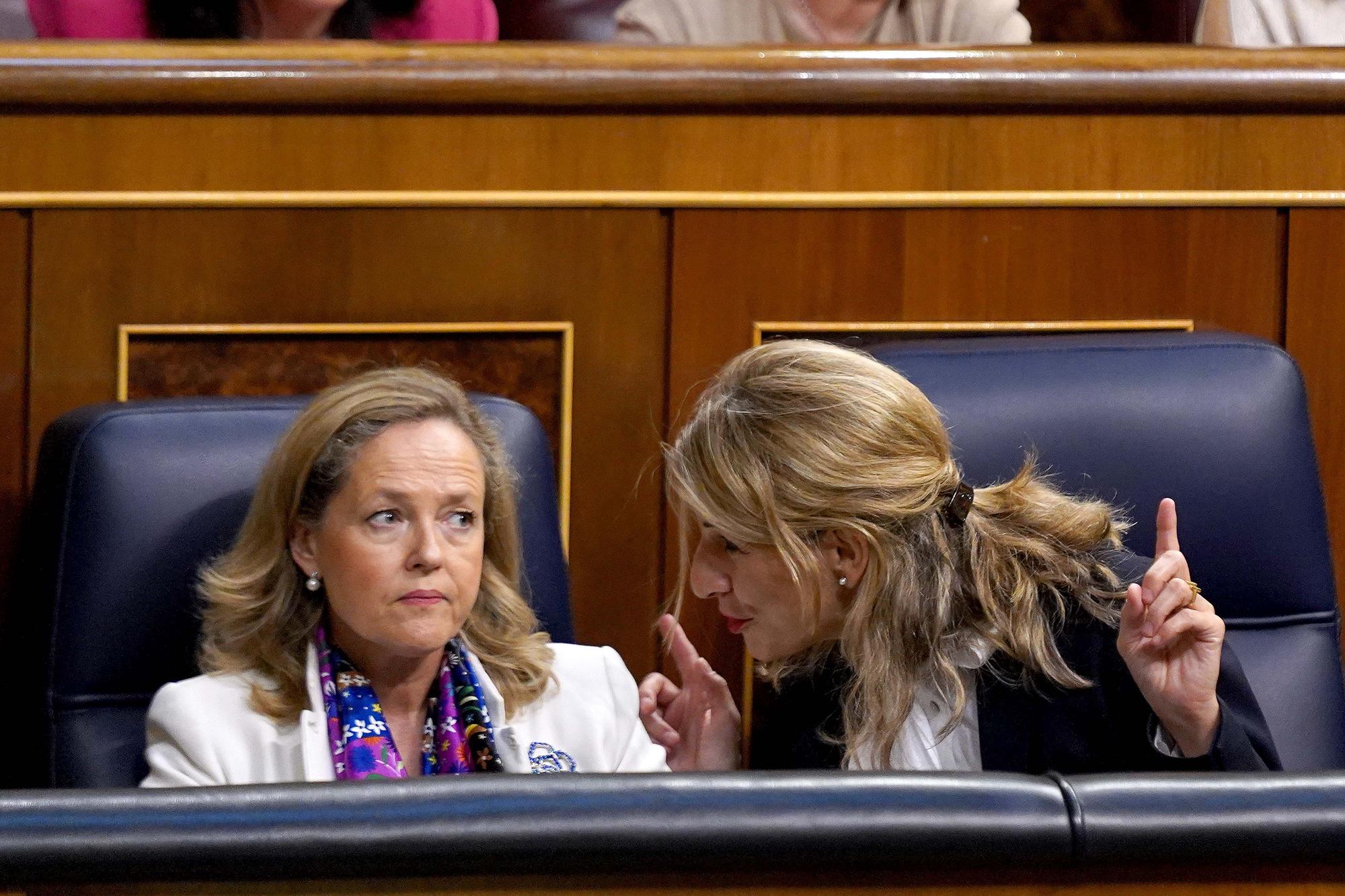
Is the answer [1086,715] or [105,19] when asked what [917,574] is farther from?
[105,19]

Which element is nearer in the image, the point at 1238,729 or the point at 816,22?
the point at 1238,729

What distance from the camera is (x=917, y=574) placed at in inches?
50.7

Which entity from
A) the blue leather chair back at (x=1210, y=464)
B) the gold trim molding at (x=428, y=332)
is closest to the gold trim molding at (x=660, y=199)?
the gold trim molding at (x=428, y=332)

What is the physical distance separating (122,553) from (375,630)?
0.22m

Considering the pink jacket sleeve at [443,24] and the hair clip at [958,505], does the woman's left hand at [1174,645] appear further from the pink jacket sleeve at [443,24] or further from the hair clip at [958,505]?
the pink jacket sleeve at [443,24]

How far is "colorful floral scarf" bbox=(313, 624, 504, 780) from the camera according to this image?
1323 mm

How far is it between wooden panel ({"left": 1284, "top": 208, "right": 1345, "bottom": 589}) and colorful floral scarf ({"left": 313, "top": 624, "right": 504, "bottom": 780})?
0.92 meters

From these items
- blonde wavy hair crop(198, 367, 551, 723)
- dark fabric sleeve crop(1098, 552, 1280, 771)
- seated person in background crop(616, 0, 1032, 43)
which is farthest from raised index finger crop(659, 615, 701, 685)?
seated person in background crop(616, 0, 1032, 43)

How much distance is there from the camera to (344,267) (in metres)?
1.65

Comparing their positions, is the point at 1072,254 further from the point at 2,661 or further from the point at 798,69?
the point at 2,661

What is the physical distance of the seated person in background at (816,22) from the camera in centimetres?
194

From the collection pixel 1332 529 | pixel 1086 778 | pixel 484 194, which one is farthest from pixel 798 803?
pixel 1332 529

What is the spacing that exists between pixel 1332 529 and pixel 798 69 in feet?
2.40

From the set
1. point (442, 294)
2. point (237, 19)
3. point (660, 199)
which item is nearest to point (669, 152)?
point (660, 199)
